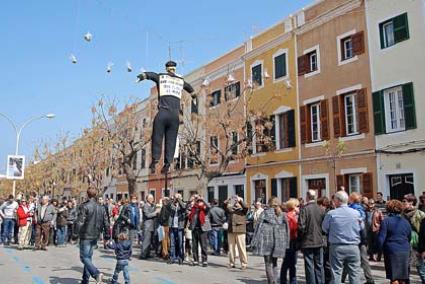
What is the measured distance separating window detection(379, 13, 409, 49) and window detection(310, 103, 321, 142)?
4566 mm

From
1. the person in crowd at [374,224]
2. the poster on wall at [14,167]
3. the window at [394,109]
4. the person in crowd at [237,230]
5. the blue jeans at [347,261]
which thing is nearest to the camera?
the blue jeans at [347,261]

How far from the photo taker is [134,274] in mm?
11836

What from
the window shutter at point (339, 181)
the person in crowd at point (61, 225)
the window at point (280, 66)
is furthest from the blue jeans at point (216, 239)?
the window at point (280, 66)

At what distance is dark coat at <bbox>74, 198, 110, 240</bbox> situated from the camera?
9.53 metres

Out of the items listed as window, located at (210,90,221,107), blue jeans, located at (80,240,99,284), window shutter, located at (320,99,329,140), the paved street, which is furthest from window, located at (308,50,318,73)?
blue jeans, located at (80,240,99,284)

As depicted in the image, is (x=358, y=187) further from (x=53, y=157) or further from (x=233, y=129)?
(x=53, y=157)

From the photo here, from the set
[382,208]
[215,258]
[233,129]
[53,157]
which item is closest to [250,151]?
[233,129]

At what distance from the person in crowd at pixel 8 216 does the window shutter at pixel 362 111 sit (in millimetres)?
14230

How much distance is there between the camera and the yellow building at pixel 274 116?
2430 centimetres

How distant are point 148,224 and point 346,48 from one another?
12062 mm

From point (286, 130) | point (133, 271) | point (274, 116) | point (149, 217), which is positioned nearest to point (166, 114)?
point (133, 271)

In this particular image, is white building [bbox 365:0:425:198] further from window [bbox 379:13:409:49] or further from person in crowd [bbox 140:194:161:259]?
person in crowd [bbox 140:194:161:259]

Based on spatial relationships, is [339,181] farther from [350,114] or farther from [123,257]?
[123,257]

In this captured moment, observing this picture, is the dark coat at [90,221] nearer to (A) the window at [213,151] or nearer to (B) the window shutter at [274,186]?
(A) the window at [213,151]
